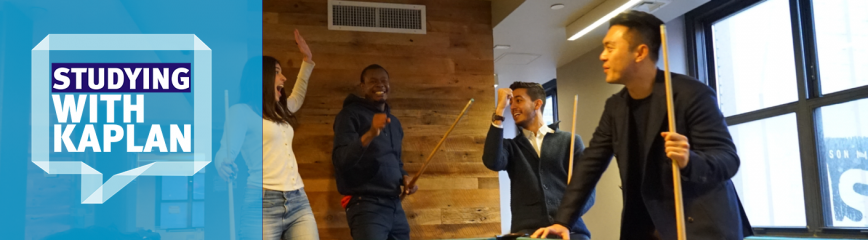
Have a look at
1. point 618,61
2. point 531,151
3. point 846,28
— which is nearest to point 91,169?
point 531,151

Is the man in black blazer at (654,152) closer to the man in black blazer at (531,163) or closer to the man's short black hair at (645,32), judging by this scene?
the man's short black hair at (645,32)

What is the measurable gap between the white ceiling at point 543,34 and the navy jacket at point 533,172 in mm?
1289

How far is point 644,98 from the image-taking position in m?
2.05

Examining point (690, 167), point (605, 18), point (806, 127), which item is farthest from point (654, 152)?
point (806, 127)

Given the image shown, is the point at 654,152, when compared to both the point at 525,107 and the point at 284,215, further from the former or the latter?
the point at 284,215

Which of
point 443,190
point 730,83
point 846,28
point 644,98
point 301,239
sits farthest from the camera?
point 730,83

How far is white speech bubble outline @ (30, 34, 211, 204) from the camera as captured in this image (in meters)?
4.20

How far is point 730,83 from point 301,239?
341cm

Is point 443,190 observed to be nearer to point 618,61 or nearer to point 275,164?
point 275,164

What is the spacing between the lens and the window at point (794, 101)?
3.60 m

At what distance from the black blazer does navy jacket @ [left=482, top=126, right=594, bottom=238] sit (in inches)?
30.4

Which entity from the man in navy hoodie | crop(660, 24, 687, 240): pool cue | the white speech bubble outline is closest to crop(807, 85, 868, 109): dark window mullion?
crop(660, 24, 687, 240): pool cue

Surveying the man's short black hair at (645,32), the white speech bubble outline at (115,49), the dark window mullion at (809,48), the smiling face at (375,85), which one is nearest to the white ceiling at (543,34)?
the dark window mullion at (809,48)

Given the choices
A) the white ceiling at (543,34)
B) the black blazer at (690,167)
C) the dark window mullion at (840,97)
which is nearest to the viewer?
the black blazer at (690,167)
